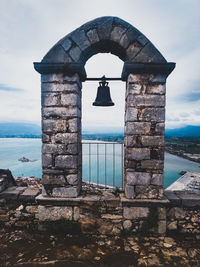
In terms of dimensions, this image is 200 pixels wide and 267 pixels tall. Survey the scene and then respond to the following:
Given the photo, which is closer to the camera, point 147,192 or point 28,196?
point 147,192

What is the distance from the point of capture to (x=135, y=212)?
244 cm

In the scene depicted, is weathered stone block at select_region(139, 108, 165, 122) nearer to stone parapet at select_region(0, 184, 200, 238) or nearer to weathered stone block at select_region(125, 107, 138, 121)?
weathered stone block at select_region(125, 107, 138, 121)

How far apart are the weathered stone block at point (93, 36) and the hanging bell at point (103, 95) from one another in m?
0.67

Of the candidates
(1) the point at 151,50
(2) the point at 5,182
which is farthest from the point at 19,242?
(1) the point at 151,50

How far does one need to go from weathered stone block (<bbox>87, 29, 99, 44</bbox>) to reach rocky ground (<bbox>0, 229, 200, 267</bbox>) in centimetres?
316

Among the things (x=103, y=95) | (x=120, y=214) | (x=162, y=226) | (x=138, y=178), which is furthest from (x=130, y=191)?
(x=103, y=95)

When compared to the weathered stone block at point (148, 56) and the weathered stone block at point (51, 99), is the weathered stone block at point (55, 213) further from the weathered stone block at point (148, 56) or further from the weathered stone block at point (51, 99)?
the weathered stone block at point (148, 56)

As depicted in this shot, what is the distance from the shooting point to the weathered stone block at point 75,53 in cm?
245

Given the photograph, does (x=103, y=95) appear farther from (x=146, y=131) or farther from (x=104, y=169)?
(x=104, y=169)

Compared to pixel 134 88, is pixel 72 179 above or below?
below

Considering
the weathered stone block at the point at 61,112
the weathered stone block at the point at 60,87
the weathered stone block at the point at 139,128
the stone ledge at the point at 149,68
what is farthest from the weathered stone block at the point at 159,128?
the weathered stone block at the point at 60,87

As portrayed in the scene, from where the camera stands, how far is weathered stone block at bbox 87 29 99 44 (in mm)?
2420

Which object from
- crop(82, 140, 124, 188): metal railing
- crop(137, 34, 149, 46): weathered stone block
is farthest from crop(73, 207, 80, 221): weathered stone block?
crop(137, 34, 149, 46): weathered stone block

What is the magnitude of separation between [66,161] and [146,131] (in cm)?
140
